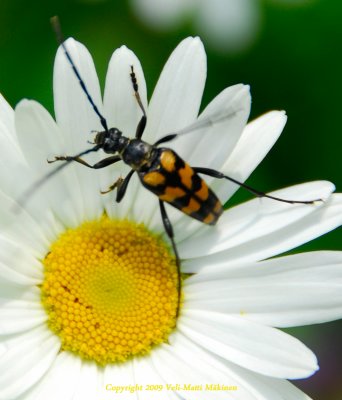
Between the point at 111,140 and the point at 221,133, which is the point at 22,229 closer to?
the point at 111,140

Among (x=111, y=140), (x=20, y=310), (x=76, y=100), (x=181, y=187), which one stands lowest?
(x=20, y=310)

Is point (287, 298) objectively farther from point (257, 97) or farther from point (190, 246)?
point (257, 97)

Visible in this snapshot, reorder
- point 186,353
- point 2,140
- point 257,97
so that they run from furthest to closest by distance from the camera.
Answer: point 257,97 < point 186,353 < point 2,140

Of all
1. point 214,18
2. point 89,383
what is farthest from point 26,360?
point 214,18

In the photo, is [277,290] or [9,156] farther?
[277,290]

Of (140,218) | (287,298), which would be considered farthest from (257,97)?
(287,298)

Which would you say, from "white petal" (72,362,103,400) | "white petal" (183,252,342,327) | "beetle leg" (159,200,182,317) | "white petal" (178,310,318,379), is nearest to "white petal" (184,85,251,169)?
"beetle leg" (159,200,182,317)

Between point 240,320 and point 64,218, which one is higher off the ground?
point 64,218
